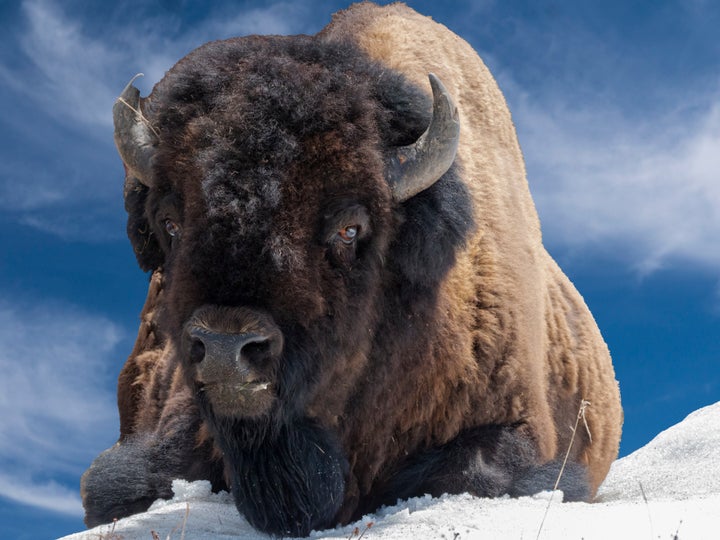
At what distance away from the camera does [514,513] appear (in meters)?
4.10

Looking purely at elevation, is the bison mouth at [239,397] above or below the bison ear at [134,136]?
below

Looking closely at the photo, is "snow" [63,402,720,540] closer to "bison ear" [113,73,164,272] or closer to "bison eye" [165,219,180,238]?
"bison eye" [165,219,180,238]

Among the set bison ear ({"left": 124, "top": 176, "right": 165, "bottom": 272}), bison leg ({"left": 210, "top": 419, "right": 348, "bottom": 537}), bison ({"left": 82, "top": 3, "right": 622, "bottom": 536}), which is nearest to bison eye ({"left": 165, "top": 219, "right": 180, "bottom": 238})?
bison ({"left": 82, "top": 3, "right": 622, "bottom": 536})

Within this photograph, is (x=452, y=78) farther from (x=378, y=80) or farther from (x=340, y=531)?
(x=340, y=531)

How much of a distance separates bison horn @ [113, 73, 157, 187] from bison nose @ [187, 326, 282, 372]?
1.42 meters

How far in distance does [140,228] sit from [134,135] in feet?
2.39

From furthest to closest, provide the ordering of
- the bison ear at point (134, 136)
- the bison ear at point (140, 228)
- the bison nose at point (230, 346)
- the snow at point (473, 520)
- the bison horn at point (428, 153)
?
1. the bison ear at point (140, 228)
2. the bison ear at point (134, 136)
3. the bison horn at point (428, 153)
4. the bison nose at point (230, 346)
5. the snow at point (473, 520)

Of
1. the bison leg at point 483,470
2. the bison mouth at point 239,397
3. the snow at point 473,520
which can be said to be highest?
the bison mouth at point 239,397

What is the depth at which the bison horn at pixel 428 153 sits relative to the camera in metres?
4.67

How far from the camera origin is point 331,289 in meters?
4.38

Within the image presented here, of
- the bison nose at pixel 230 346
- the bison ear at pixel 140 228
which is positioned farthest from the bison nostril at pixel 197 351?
the bison ear at pixel 140 228

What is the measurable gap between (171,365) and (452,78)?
284cm

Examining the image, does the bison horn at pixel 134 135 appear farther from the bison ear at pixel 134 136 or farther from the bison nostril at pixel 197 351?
the bison nostril at pixel 197 351

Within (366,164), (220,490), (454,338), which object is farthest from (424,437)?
(366,164)
